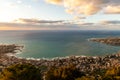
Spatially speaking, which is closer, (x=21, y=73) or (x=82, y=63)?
(x=21, y=73)

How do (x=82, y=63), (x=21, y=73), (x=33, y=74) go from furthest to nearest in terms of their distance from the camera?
(x=82, y=63), (x=33, y=74), (x=21, y=73)

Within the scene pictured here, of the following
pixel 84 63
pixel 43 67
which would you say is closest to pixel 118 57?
pixel 84 63

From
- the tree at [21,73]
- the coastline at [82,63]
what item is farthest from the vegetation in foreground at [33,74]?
the coastline at [82,63]

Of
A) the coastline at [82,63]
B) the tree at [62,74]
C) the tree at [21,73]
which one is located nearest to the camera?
the tree at [21,73]

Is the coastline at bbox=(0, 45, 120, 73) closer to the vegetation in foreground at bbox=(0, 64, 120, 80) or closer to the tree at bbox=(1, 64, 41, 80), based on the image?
the vegetation in foreground at bbox=(0, 64, 120, 80)

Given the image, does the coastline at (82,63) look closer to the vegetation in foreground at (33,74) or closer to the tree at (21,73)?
the vegetation in foreground at (33,74)

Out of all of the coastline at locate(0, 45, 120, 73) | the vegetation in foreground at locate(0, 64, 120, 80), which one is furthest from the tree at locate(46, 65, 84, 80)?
the coastline at locate(0, 45, 120, 73)

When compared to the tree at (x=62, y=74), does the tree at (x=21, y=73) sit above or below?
above

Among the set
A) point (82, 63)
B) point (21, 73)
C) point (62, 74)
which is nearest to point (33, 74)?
point (21, 73)

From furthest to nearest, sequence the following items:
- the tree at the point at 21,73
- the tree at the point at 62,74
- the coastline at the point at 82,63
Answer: the coastline at the point at 82,63 < the tree at the point at 62,74 < the tree at the point at 21,73

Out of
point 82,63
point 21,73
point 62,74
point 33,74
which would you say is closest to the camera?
point 21,73

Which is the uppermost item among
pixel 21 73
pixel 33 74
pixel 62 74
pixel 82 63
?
pixel 21 73

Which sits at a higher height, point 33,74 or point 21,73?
point 21,73

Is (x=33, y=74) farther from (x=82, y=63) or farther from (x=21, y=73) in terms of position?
(x=82, y=63)
